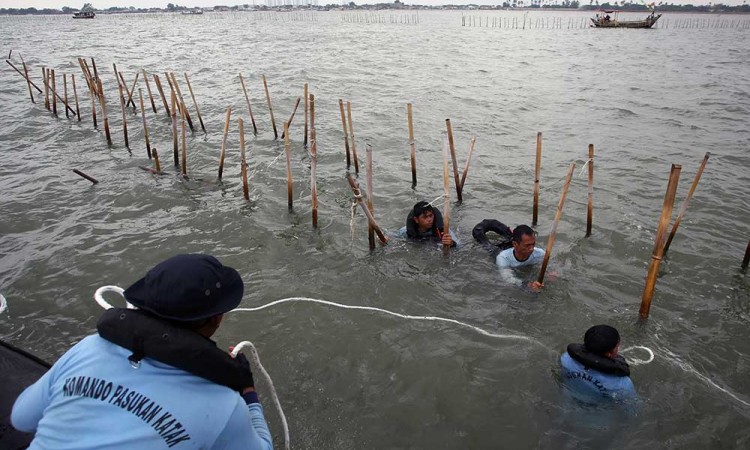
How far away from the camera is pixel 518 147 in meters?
15.0

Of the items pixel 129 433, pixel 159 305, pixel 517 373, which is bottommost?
pixel 517 373

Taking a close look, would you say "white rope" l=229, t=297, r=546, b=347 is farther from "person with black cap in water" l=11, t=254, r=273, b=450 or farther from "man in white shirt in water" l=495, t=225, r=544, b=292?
"person with black cap in water" l=11, t=254, r=273, b=450

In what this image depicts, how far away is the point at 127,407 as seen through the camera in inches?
76.0

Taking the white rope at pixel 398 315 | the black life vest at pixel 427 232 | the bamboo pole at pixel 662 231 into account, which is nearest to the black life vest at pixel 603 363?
the white rope at pixel 398 315

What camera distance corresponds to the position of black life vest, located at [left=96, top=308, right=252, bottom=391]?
1.99 meters

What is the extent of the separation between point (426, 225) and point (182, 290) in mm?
6368

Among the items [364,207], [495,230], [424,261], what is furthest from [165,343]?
[495,230]

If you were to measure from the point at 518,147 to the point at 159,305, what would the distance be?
570 inches

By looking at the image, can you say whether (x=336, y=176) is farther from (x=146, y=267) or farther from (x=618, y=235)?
(x=618, y=235)

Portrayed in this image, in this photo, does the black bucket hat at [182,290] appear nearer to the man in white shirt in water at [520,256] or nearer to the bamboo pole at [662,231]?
the bamboo pole at [662,231]

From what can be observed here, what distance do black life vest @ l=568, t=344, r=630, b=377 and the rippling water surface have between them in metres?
0.58

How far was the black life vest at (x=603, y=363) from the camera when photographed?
4691mm

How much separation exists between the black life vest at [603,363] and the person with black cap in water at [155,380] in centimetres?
390

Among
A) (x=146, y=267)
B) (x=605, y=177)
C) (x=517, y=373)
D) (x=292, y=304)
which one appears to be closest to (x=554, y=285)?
(x=517, y=373)
